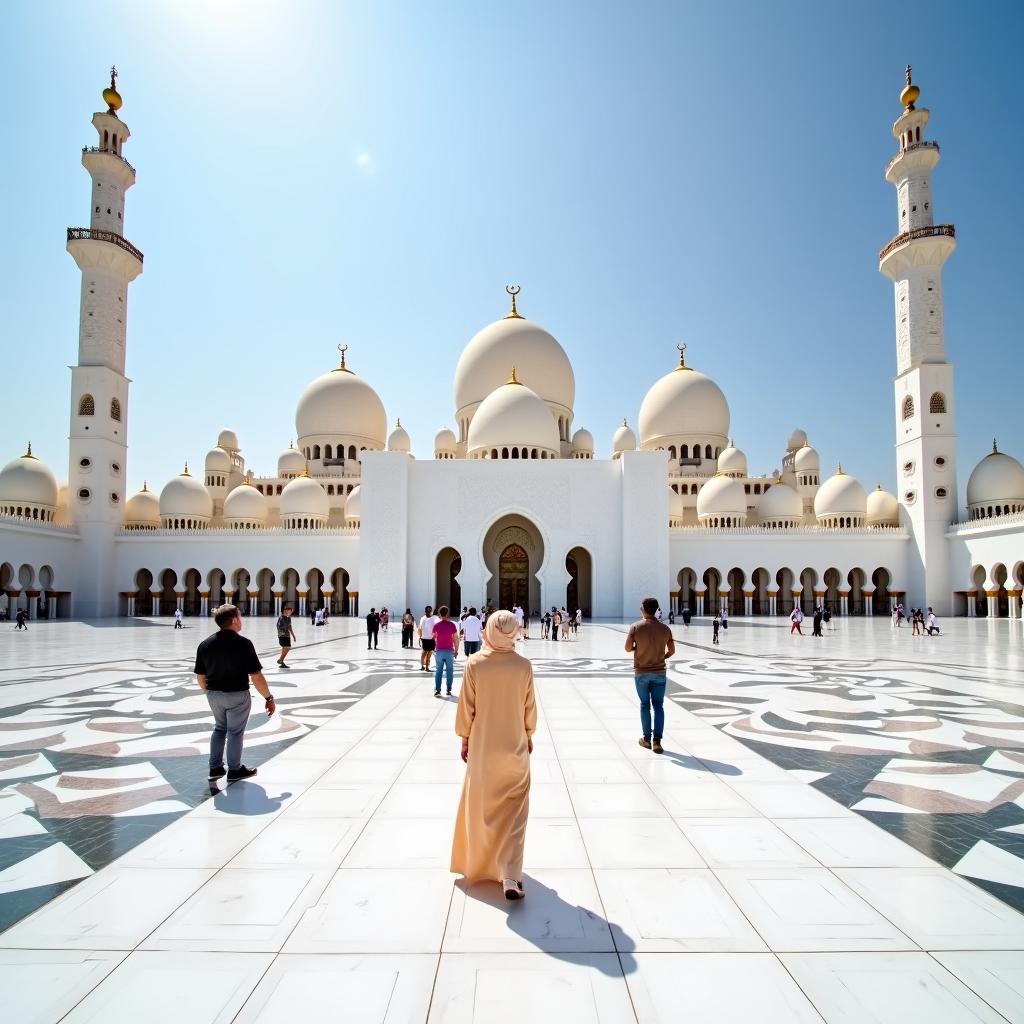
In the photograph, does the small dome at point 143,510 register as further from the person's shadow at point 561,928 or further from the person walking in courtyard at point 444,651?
the person's shadow at point 561,928

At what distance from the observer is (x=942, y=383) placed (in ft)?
85.7

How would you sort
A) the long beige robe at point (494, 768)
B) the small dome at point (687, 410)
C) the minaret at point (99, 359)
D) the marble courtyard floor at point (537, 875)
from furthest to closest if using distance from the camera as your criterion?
the small dome at point (687, 410) → the minaret at point (99, 359) → the long beige robe at point (494, 768) → the marble courtyard floor at point (537, 875)

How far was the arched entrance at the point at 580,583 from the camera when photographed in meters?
25.1

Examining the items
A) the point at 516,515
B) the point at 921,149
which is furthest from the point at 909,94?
the point at 516,515

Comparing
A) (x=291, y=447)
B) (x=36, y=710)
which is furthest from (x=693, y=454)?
(x=36, y=710)

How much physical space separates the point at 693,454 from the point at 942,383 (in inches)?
399

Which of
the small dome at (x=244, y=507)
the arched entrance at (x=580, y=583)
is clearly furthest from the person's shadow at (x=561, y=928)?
the small dome at (x=244, y=507)

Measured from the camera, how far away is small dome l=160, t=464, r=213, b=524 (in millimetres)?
29719

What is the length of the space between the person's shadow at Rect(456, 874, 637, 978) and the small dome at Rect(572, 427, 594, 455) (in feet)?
87.3

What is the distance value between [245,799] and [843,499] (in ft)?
98.3

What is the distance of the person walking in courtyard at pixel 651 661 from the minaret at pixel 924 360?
25.4m

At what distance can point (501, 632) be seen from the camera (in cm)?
295

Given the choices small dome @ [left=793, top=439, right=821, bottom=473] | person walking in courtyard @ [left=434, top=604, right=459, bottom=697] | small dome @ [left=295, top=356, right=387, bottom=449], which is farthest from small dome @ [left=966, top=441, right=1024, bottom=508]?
person walking in courtyard @ [left=434, top=604, right=459, bottom=697]

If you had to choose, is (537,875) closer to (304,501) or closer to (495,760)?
Result: (495,760)
